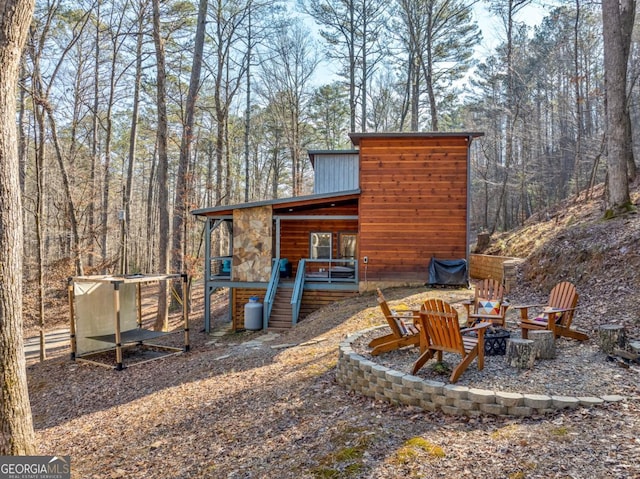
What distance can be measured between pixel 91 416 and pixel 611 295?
29.6ft

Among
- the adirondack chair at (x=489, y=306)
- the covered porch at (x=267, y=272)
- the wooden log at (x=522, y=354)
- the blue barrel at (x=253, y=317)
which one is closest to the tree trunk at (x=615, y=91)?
the adirondack chair at (x=489, y=306)

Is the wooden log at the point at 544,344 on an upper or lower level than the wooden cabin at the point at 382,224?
lower

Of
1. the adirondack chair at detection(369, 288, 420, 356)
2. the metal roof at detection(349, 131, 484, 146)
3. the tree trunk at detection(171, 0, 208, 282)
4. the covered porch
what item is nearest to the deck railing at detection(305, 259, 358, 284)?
the covered porch

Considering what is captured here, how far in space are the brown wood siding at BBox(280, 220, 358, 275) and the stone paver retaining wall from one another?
913 cm

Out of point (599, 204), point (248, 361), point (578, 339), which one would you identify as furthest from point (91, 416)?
point (599, 204)

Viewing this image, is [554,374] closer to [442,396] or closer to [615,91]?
[442,396]

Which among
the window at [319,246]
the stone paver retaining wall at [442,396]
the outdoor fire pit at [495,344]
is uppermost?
the window at [319,246]

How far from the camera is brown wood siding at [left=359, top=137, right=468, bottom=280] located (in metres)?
11.6

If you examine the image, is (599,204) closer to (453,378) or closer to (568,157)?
(568,157)

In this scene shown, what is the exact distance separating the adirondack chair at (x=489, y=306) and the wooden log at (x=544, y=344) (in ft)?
1.92

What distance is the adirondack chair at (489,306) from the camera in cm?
582

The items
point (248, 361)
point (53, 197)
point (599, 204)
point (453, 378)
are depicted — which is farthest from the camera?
point (53, 197)

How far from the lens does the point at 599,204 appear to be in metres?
14.1

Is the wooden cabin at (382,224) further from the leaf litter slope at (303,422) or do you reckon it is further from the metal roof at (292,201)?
the leaf litter slope at (303,422)
